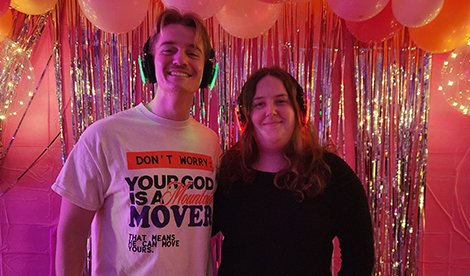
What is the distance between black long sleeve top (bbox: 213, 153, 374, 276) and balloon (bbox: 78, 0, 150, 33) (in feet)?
3.75

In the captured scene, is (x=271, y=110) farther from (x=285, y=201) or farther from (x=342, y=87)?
(x=342, y=87)

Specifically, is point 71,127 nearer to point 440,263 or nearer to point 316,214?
point 316,214

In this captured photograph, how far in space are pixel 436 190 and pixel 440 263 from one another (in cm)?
57

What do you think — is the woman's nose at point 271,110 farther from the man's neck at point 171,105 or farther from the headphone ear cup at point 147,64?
the headphone ear cup at point 147,64

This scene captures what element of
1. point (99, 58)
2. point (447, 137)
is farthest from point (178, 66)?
point (447, 137)

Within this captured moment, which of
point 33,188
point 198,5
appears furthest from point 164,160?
point 33,188

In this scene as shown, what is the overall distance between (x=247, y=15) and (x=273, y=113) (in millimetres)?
730

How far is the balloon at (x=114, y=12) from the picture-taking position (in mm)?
1377

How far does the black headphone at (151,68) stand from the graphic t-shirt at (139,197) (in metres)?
0.25

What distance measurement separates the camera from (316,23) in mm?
1979

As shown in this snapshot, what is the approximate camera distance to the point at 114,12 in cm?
140

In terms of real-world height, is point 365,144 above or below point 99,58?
below

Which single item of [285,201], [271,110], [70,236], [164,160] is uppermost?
[271,110]

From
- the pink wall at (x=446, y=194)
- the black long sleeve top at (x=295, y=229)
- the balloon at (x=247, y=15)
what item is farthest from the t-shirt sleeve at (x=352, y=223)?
the pink wall at (x=446, y=194)
